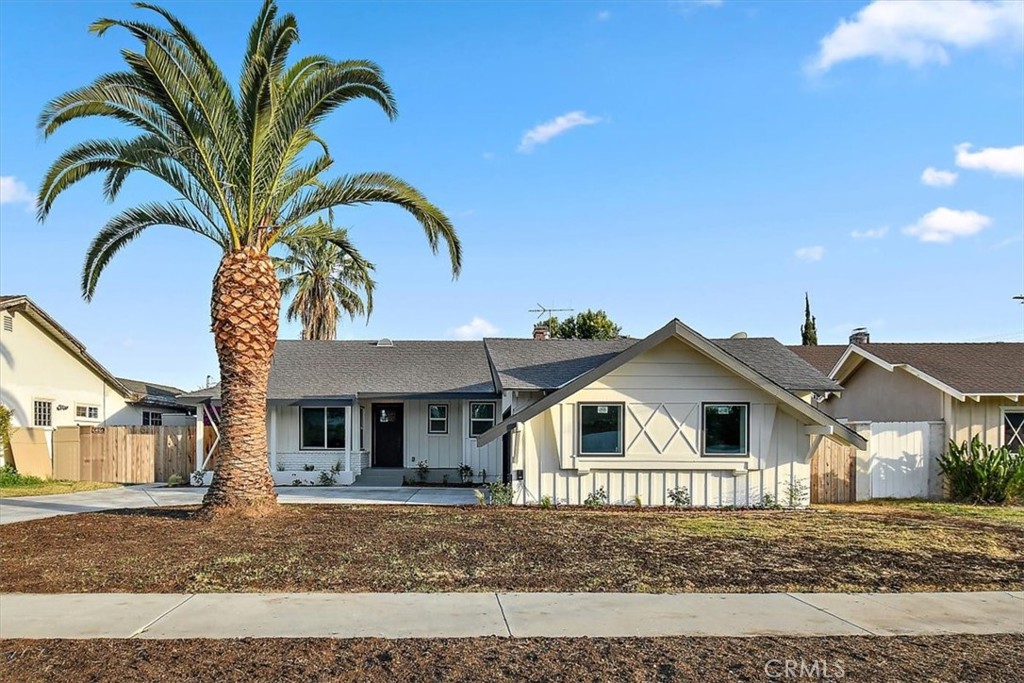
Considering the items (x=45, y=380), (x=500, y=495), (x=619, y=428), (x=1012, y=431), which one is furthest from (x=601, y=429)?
(x=45, y=380)

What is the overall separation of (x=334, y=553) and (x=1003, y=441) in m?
16.5

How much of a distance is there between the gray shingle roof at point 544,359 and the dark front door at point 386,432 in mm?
4750

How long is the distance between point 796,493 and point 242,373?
11298 millimetres

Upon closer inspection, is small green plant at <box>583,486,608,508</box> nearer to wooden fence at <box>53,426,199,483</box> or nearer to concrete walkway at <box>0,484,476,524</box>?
concrete walkway at <box>0,484,476,524</box>

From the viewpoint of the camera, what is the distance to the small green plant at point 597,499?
15.7 m

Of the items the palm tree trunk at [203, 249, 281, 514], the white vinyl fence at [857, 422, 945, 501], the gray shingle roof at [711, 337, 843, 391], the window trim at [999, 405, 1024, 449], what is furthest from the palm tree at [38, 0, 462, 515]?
the window trim at [999, 405, 1024, 449]

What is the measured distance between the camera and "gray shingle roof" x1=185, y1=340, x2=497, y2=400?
2223cm

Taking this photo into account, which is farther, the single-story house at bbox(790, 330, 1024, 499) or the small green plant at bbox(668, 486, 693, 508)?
the single-story house at bbox(790, 330, 1024, 499)

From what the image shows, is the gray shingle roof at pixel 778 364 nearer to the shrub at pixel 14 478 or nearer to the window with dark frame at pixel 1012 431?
the window with dark frame at pixel 1012 431

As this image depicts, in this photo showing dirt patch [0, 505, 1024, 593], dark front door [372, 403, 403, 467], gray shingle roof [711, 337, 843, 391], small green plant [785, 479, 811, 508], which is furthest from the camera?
dark front door [372, 403, 403, 467]

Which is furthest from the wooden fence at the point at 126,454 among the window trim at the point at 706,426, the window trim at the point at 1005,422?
the window trim at the point at 1005,422

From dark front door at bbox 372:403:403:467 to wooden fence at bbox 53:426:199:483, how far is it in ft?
17.4

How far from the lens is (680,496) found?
52.0 feet

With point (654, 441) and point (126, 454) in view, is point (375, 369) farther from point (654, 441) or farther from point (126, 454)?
point (654, 441)
